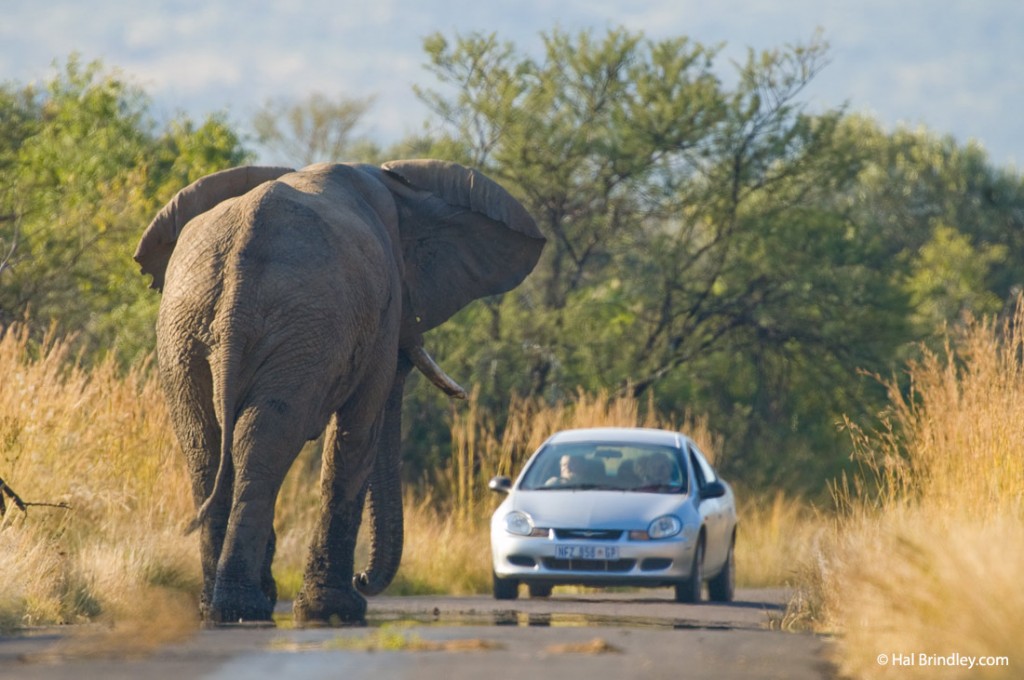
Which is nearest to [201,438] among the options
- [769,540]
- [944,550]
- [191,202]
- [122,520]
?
[191,202]

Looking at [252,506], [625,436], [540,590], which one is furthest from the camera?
[625,436]

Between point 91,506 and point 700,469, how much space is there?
5.34 metres

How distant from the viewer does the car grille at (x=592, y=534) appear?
1563 centimetres

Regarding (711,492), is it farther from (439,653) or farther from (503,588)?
(439,653)

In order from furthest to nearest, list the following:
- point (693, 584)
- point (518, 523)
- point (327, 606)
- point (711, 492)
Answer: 1. point (711, 492)
2. point (518, 523)
3. point (693, 584)
4. point (327, 606)

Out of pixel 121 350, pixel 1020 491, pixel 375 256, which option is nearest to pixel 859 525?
pixel 1020 491

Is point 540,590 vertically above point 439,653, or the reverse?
point 540,590

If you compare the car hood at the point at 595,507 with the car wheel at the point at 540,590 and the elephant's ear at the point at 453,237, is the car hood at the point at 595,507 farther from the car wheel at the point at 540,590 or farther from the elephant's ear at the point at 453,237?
the elephant's ear at the point at 453,237

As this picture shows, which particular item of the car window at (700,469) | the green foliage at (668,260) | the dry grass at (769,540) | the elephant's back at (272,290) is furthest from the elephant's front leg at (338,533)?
the green foliage at (668,260)

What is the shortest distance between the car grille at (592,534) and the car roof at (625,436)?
178 cm

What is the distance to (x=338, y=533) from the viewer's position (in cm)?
1227

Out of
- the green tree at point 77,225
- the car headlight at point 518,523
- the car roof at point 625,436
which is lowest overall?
the car headlight at point 518,523

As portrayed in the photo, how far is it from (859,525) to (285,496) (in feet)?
26.4

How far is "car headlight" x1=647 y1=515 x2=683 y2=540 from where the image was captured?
15.6 meters
